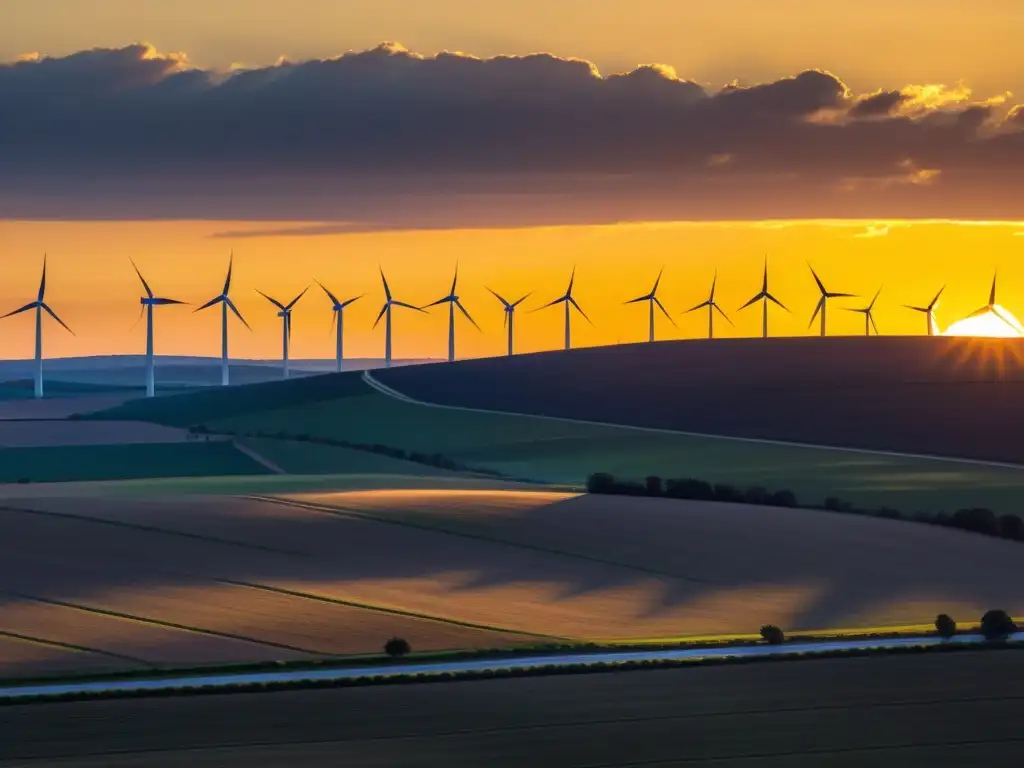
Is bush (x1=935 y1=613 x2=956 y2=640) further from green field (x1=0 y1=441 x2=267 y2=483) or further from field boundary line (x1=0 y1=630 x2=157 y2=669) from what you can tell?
green field (x1=0 y1=441 x2=267 y2=483)

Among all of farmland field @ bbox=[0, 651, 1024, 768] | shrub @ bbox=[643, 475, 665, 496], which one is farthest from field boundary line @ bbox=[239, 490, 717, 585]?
farmland field @ bbox=[0, 651, 1024, 768]

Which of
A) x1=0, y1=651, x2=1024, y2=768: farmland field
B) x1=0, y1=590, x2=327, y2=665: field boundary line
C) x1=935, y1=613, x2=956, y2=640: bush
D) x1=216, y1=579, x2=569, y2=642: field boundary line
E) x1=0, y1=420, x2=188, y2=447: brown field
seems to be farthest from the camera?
x1=0, y1=420, x2=188, y2=447: brown field

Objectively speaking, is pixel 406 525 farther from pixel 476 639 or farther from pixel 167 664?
pixel 167 664

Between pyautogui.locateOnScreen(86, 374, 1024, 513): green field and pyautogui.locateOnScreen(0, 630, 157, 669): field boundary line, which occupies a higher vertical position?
pyautogui.locateOnScreen(86, 374, 1024, 513): green field

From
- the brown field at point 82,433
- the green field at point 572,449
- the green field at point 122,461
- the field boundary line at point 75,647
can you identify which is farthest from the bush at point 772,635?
the brown field at point 82,433

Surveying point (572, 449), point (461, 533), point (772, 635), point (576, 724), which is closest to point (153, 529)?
point (461, 533)

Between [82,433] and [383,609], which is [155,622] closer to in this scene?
[383,609]

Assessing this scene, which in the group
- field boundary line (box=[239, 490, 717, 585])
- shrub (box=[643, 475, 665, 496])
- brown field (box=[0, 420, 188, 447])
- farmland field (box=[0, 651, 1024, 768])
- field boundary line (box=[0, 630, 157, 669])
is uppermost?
brown field (box=[0, 420, 188, 447])
